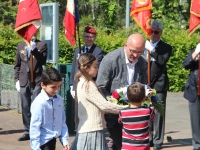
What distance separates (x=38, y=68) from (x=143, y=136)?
3.89 meters

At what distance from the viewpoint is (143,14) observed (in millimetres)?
8508

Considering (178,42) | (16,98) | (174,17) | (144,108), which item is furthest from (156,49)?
(174,17)

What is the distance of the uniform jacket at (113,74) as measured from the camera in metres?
6.27

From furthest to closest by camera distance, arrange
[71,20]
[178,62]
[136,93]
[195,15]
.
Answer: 1. [178,62]
2. [71,20]
3. [195,15]
4. [136,93]

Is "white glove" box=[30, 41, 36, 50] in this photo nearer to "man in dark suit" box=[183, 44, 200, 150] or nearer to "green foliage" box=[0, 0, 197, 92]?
"man in dark suit" box=[183, 44, 200, 150]

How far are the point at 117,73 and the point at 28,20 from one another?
3375 mm

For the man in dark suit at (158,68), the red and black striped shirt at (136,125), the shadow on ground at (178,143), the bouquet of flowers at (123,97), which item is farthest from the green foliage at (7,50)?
the red and black striped shirt at (136,125)

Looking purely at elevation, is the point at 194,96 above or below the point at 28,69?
below

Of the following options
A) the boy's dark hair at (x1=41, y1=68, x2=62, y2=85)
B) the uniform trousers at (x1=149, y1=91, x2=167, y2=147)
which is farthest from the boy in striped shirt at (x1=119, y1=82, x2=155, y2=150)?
the uniform trousers at (x1=149, y1=91, x2=167, y2=147)

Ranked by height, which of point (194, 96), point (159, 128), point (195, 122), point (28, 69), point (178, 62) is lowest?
point (159, 128)

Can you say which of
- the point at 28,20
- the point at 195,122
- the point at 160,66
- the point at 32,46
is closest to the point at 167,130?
the point at 195,122

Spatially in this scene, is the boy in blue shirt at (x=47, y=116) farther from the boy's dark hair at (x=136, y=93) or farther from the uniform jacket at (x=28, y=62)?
the uniform jacket at (x=28, y=62)

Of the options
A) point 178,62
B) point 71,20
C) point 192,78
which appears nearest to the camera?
point 192,78

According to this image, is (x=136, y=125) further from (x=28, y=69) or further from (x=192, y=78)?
(x=28, y=69)
